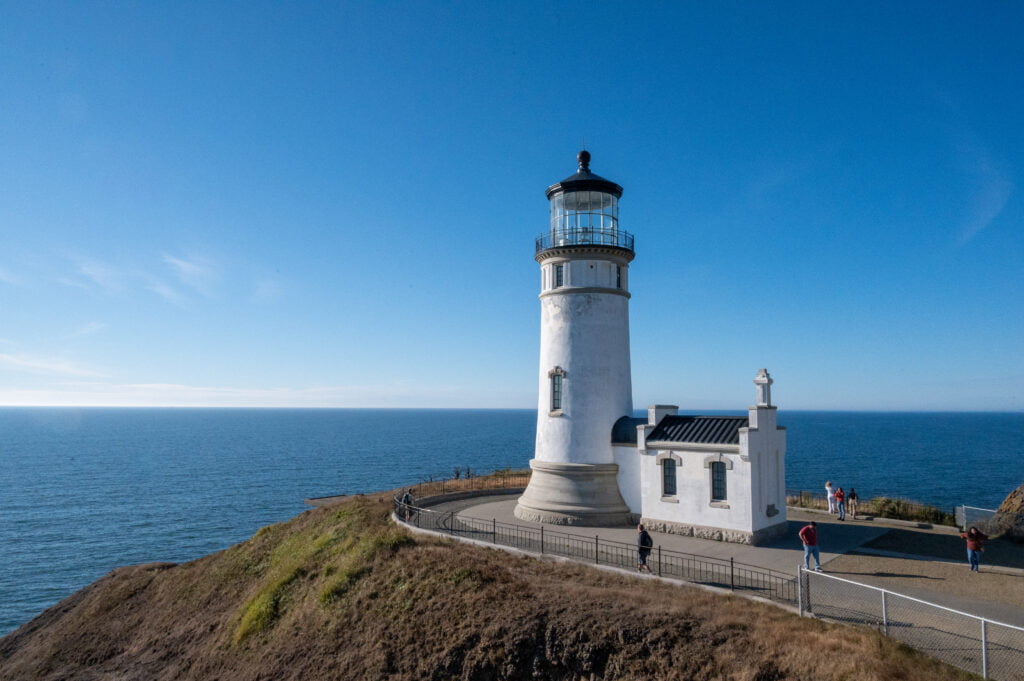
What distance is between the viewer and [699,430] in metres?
21.5

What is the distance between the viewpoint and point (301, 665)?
15266 millimetres

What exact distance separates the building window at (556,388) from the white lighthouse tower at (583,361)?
4 centimetres

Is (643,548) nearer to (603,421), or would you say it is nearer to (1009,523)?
(603,421)

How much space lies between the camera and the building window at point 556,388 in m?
24.2

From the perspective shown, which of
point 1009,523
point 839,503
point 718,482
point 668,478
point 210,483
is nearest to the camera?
point 1009,523

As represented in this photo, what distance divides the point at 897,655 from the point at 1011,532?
1306cm

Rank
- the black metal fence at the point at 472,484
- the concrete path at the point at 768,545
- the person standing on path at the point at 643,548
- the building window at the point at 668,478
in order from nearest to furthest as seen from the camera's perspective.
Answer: the person standing on path at the point at 643,548
the concrete path at the point at 768,545
the building window at the point at 668,478
the black metal fence at the point at 472,484

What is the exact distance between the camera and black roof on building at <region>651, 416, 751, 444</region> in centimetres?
2073

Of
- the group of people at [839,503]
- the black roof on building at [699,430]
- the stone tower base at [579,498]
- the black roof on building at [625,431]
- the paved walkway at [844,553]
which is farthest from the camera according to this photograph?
the black roof on building at [625,431]

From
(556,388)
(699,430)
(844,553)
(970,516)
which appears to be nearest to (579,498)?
(556,388)

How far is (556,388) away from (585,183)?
8.17m

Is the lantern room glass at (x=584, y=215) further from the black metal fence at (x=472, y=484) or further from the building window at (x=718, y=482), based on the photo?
the black metal fence at (x=472, y=484)

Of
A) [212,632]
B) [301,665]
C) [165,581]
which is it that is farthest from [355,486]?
[301,665]

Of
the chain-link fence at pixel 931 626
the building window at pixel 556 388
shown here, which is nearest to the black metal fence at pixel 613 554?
the chain-link fence at pixel 931 626
